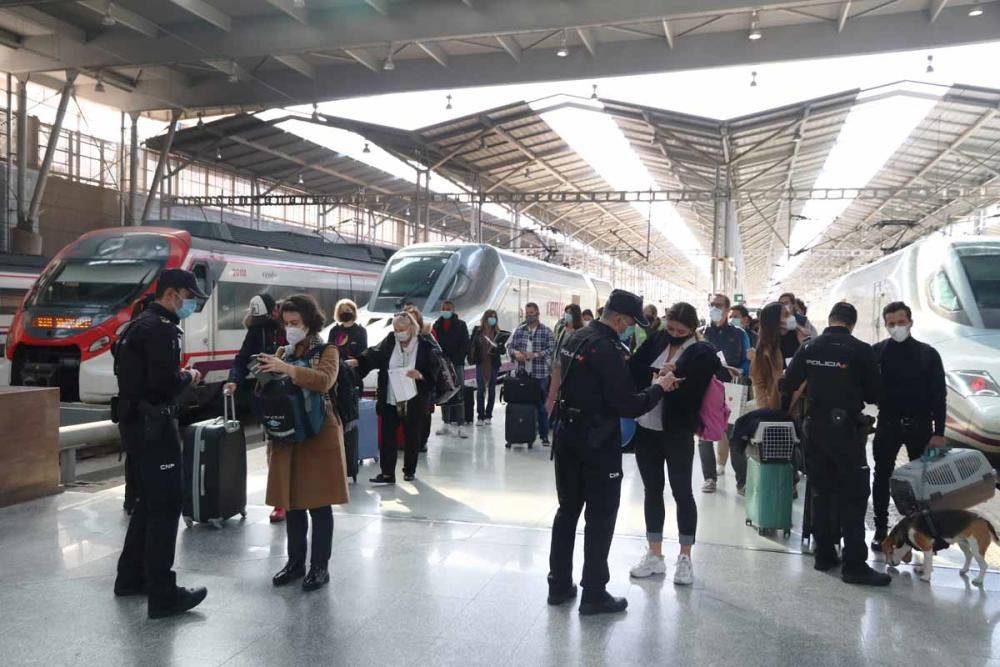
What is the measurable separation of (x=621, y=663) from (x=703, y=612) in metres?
0.79

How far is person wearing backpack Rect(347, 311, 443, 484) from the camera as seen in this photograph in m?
6.95

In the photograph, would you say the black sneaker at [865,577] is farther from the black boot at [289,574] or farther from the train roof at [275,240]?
the train roof at [275,240]

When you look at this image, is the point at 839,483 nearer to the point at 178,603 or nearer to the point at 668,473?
the point at 668,473

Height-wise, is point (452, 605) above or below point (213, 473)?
below

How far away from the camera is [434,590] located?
4.39 m

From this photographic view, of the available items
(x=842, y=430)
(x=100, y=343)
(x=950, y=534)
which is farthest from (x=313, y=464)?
(x=100, y=343)

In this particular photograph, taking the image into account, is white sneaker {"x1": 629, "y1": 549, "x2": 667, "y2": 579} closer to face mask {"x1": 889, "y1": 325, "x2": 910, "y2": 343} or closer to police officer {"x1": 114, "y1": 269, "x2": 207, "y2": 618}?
face mask {"x1": 889, "y1": 325, "x2": 910, "y2": 343}

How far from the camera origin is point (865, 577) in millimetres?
4598

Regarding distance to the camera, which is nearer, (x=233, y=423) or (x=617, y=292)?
(x=617, y=292)

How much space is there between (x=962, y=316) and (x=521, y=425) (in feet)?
15.2

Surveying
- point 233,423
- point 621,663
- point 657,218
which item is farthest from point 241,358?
point 657,218

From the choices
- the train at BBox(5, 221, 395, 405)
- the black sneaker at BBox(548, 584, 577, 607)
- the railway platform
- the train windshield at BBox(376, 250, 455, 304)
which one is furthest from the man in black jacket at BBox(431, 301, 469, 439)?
the black sneaker at BBox(548, 584, 577, 607)

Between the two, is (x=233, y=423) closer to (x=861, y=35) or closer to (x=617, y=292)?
(x=617, y=292)

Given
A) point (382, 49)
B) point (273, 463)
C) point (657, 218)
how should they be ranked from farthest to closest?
point (657, 218) → point (382, 49) → point (273, 463)
